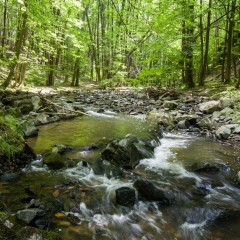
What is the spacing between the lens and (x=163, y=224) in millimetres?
3887

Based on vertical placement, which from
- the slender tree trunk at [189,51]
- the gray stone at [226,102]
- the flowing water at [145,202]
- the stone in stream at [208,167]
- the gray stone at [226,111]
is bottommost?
the flowing water at [145,202]

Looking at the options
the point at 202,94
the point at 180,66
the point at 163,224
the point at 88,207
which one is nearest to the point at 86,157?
the point at 88,207

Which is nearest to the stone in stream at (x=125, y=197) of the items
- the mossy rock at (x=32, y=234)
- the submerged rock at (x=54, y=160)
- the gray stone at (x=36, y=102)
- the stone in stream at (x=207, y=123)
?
the mossy rock at (x=32, y=234)

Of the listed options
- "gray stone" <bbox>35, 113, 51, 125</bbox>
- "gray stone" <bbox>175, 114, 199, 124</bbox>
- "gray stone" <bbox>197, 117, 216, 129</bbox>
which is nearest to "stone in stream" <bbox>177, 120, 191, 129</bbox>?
"gray stone" <bbox>175, 114, 199, 124</bbox>

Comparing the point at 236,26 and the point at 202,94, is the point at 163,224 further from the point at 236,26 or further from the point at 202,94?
the point at 236,26

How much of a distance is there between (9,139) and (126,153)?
251 cm

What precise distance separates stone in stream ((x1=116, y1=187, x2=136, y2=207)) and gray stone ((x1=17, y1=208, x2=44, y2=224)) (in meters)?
1.25

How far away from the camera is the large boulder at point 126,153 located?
5898 mm

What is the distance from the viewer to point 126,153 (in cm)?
605

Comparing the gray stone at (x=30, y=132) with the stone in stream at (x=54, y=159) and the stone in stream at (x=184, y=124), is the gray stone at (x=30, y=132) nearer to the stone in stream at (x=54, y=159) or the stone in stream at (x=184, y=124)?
the stone in stream at (x=54, y=159)

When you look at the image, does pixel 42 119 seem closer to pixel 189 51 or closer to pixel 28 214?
pixel 28 214

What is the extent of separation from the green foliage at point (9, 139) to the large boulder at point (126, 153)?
188 centimetres

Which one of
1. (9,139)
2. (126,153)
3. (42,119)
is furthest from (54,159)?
(42,119)

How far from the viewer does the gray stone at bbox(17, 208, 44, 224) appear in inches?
136
